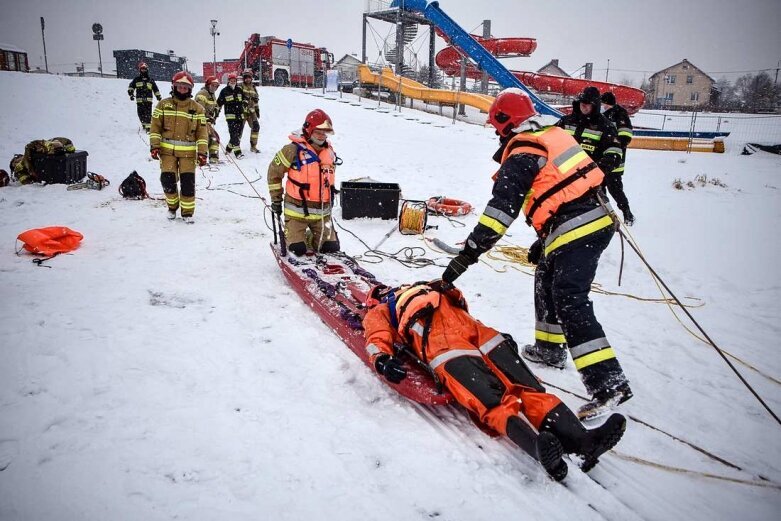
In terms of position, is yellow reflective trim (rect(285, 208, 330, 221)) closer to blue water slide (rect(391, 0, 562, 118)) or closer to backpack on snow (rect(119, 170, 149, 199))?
backpack on snow (rect(119, 170, 149, 199))

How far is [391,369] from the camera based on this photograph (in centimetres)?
256

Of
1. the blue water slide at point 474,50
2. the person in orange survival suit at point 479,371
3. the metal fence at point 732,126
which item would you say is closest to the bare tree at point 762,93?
the metal fence at point 732,126

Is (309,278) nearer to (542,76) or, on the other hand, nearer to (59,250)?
(59,250)

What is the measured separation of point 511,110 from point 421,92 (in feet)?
54.3

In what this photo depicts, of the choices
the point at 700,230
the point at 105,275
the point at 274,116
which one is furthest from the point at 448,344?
the point at 274,116

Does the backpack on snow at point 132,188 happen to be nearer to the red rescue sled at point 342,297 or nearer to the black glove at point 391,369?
the red rescue sled at point 342,297

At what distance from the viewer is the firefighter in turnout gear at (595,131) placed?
16.9 feet

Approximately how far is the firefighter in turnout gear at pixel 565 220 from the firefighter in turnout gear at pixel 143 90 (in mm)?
11246

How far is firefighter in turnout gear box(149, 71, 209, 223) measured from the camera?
591 cm

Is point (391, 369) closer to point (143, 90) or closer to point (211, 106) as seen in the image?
point (211, 106)

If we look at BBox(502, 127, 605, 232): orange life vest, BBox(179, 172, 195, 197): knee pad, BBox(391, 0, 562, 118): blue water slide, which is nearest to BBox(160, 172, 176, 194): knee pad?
BBox(179, 172, 195, 197): knee pad

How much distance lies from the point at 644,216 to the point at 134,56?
103 feet

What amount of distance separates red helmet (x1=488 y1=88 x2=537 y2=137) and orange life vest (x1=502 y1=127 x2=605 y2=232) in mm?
139

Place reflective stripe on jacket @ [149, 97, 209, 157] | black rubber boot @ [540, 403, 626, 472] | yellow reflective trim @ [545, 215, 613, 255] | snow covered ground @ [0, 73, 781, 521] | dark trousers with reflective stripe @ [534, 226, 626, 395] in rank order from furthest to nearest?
reflective stripe on jacket @ [149, 97, 209, 157]
yellow reflective trim @ [545, 215, 613, 255]
dark trousers with reflective stripe @ [534, 226, 626, 395]
black rubber boot @ [540, 403, 626, 472]
snow covered ground @ [0, 73, 781, 521]
